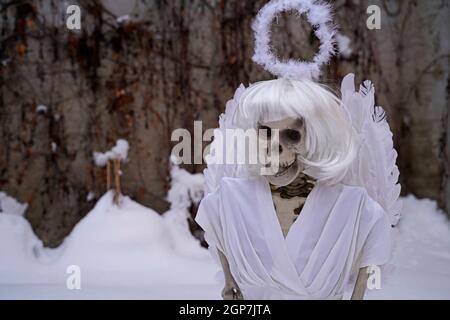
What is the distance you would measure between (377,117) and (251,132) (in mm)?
293

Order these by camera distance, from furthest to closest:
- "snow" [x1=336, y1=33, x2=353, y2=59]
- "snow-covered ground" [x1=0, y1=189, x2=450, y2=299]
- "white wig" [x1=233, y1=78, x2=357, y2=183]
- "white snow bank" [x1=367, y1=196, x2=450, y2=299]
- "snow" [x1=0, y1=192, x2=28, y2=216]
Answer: "snow" [x1=336, y1=33, x2=353, y2=59] → "snow" [x1=0, y1=192, x2=28, y2=216] → "snow-covered ground" [x1=0, y1=189, x2=450, y2=299] → "white snow bank" [x1=367, y1=196, x2=450, y2=299] → "white wig" [x1=233, y1=78, x2=357, y2=183]

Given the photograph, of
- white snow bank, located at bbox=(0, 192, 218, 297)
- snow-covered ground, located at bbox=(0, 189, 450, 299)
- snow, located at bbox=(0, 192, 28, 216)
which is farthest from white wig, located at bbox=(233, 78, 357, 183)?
snow, located at bbox=(0, 192, 28, 216)

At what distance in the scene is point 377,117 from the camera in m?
1.15

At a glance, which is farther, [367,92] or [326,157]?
[367,92]

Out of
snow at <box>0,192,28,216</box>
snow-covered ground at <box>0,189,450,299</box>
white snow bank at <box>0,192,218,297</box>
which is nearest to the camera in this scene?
snow-covered ground at <box>0,189,450,299</box>

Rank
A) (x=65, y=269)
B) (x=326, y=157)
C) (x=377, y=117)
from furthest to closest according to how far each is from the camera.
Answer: (x=65, y=269) → (x=377, y=117) → (x=326, y=157)

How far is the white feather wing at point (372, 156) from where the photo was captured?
1.12 metres

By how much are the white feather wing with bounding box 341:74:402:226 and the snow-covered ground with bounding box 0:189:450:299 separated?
3.83ft

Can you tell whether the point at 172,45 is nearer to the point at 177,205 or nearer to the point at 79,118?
the point at 79,118

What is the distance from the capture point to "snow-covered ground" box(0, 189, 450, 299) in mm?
2312

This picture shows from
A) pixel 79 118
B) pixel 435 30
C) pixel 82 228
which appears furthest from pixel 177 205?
pixel 435 30

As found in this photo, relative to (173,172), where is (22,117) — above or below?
above

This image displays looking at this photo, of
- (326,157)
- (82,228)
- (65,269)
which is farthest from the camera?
(82,228)

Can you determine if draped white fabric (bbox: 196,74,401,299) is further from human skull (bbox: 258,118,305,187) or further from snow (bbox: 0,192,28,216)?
snow (bbox: 0,192,28,216)
